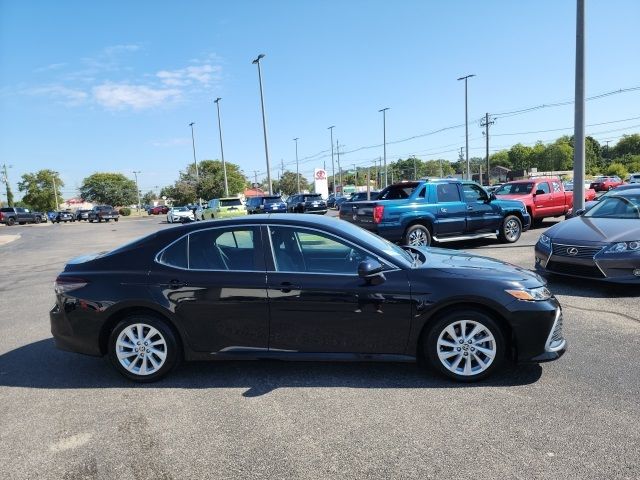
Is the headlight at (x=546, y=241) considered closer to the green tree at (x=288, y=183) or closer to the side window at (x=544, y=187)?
the side window at (x=544, y=187)

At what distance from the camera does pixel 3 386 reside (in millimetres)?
4504

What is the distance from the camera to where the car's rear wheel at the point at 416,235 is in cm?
1169

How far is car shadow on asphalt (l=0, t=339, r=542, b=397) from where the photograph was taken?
4188mm

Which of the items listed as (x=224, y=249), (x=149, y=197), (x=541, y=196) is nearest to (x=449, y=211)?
(x=541, y=196)

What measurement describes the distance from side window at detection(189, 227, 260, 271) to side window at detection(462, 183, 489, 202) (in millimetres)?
9121

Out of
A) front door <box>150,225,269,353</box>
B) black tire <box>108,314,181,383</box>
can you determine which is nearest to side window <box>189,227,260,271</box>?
front door <box>150,225,269,353</box>

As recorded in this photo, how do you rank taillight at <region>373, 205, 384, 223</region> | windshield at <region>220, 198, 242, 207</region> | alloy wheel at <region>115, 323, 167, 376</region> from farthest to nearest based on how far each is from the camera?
windshield at <region>220, 198, 242, 207</region>, taillight at <region>373, 205, 384, 223</region>, alloy wheel at <region>115, 323, 167, 376</region>

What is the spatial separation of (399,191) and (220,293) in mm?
9022

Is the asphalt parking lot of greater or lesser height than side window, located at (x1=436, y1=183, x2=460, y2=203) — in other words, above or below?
below

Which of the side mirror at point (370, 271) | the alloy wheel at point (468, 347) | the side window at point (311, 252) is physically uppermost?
the side window at point (311, 252)

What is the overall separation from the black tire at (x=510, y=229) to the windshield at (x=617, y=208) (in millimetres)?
4253

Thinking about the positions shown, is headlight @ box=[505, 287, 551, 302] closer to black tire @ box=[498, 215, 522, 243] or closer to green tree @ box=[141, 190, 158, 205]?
black tire @ box=[498, 215, 522, 243]

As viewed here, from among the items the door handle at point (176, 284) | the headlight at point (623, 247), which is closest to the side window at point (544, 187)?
the headlight at point (623, 247)

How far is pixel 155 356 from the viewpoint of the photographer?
439cm
